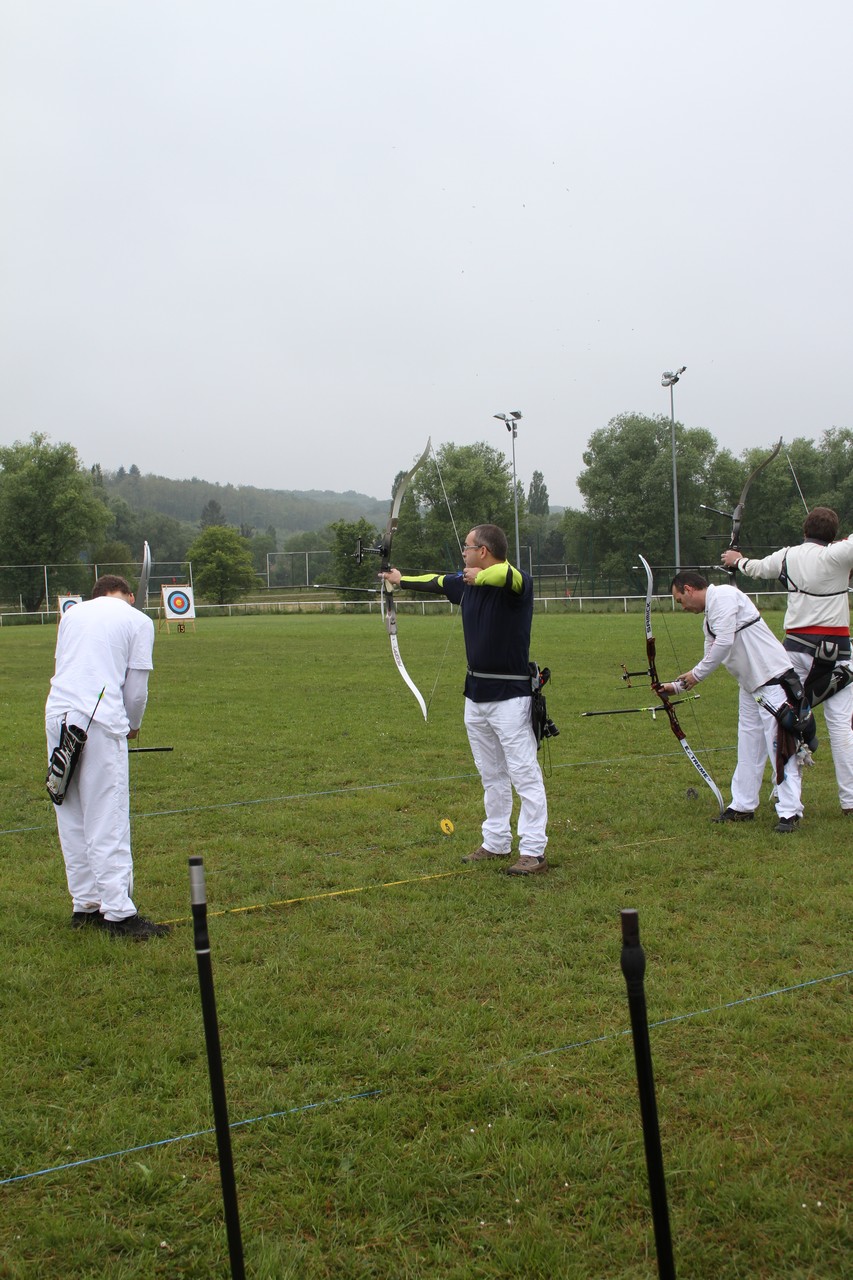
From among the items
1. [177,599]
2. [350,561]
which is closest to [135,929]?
[177,599]

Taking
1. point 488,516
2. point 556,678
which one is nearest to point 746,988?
point 556,678

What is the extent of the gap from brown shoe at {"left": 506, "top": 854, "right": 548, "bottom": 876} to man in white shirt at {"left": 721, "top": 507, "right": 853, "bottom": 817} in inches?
96.7

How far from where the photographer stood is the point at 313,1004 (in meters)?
4.18

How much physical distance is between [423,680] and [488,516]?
3125cm

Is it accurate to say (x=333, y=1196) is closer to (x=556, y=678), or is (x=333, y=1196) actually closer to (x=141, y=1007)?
(x=141, y=1007)

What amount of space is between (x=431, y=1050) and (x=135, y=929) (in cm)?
201

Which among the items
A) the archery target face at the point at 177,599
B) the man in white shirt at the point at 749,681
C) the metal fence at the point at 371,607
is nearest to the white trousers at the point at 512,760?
the man in white shirt at the point at 749,681

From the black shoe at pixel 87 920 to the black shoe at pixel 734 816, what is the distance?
4347mm

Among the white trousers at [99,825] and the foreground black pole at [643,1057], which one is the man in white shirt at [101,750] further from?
the foreground black pole at [643,1057]

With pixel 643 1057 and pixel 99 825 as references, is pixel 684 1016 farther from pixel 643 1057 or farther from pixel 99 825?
pixel 99 825

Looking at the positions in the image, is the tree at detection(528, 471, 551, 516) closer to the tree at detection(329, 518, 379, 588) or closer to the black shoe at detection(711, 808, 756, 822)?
the tree at detection(329, 518, 379, 588)

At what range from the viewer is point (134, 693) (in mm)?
5410

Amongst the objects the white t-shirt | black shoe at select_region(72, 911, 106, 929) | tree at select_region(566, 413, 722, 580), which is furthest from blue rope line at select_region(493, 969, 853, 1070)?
tree at select_region(566, 413, 722, 580)

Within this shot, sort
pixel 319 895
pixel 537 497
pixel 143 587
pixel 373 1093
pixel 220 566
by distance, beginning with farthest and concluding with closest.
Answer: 1. pixel 537 497
2. pixel 220 566
3. pixel 143 587
4. pixel 319 895
5. pixel 373 1093
